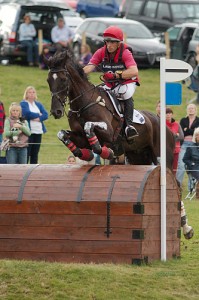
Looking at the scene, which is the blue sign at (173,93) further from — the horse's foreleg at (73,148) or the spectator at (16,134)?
the spectator at (16,134)

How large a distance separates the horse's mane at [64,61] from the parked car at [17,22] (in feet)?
71.0

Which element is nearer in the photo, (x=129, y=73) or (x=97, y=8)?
(x=129, y=73)

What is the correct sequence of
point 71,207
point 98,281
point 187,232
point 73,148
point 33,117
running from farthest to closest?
point 33,117 → point 187,232 → point 73,148 → point 71,207 → point 98,281

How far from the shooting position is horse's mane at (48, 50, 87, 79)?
13633 millimetres

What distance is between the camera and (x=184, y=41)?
3669cm

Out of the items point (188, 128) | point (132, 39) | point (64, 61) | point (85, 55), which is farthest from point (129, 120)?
point (132, 39)

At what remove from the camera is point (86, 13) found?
48094mm

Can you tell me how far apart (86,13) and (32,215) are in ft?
119

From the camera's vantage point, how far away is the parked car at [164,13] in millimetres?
40844

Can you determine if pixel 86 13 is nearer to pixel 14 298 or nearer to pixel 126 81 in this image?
pixel 126 81

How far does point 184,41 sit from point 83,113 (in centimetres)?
2303

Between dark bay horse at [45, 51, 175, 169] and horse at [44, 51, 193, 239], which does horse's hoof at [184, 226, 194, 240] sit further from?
dark bay horse at [45, 51, 175, 169]

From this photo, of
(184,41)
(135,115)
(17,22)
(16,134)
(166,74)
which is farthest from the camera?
(184,41)

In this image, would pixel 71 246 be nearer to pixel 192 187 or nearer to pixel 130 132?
pixel 130 132
